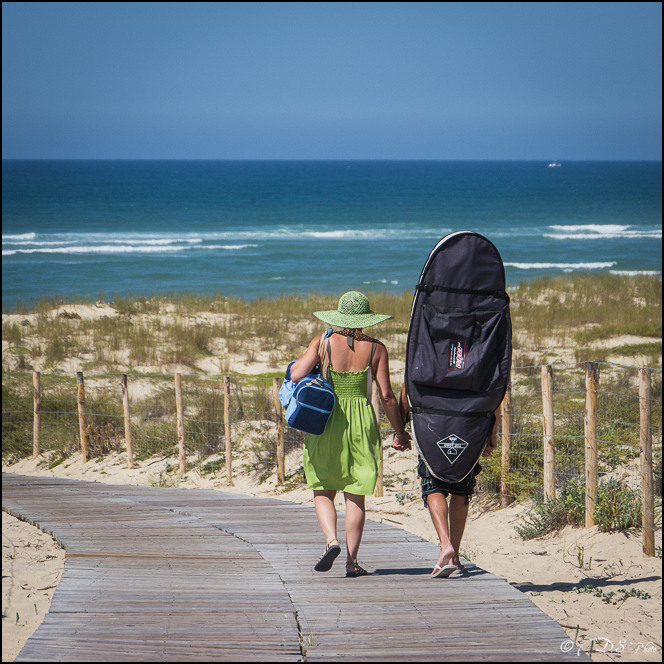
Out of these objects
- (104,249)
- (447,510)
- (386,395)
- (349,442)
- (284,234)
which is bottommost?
(447,510)

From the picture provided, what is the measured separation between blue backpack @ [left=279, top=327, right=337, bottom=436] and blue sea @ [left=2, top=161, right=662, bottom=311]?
20.1m

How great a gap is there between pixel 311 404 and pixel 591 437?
3.01 m

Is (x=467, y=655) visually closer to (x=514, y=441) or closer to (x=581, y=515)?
(x=581, y=515)

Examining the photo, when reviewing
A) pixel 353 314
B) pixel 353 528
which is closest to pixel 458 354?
pixel 353 314

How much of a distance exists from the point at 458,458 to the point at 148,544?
2.20 m

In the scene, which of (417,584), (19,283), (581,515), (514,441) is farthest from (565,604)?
(19,283)

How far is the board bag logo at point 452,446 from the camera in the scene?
4.35 meters

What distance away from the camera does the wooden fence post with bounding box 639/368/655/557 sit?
19.3 feet

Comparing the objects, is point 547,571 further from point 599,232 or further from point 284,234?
point 599,232

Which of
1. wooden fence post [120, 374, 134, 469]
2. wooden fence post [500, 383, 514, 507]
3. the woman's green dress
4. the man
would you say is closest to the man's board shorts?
the man

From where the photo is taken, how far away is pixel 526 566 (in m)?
6.07

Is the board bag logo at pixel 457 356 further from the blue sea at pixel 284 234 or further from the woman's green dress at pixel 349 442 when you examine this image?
the blue sea at pixel 284 234

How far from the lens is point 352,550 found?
4.50 metres

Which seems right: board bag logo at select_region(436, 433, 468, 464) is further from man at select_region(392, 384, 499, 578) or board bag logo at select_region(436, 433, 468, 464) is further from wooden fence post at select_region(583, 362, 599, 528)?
wooden fence post at select_region(583, 362, 599, 528)
